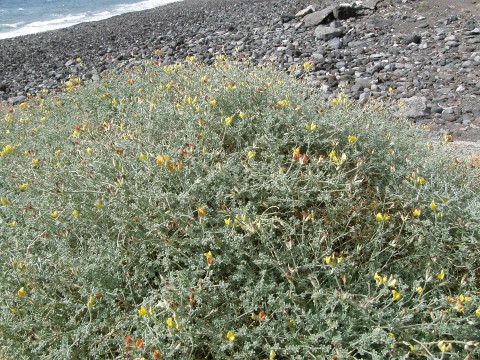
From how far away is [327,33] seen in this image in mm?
9125

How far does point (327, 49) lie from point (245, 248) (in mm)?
6612

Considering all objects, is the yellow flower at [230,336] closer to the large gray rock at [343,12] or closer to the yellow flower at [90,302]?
the yellow flower at [90,302]

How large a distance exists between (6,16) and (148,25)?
1527 cm

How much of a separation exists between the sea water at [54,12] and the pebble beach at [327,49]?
27.8 ft

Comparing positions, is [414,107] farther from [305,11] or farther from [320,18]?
[305,11]

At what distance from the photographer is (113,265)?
2631mm

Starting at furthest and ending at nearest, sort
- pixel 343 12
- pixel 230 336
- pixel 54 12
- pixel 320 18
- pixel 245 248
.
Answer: pixel 54 12, pixel 343 12, pixel 320 18, pixel 245 248, pixel 230 336

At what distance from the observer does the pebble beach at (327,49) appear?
6.53 meters

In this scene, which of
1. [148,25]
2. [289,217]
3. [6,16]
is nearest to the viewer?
[289,217]

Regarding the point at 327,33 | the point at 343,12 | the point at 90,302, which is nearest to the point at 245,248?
the point at 90,302

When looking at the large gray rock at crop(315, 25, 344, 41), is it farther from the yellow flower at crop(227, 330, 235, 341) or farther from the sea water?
the sea water

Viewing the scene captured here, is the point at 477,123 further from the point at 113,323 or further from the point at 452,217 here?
the point at 113,323

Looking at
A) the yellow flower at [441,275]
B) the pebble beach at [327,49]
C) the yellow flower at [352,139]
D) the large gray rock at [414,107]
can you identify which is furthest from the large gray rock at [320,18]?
the yellow flower at [441,275]

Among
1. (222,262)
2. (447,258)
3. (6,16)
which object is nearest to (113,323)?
(222,262)
